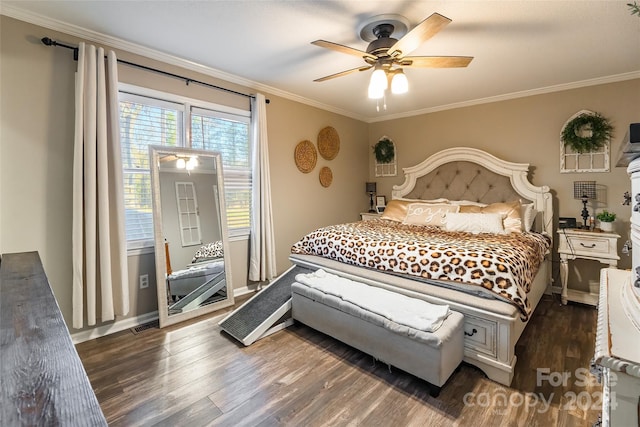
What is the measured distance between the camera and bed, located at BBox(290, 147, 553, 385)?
1.99m

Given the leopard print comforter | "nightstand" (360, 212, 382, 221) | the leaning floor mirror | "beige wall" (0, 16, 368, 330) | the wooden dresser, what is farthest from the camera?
"nightstand" (360, 212, 382, 221)

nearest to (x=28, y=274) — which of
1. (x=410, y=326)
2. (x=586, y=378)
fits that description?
(x=410, y=326)

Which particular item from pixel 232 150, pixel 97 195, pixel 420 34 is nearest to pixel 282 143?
pixel 232 150

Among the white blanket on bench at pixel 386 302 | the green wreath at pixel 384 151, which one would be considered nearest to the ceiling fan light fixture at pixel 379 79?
the white blanket on bench at pixel 386 302

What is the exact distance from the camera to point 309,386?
1939 millimetres

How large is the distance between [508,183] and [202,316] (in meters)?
3.91

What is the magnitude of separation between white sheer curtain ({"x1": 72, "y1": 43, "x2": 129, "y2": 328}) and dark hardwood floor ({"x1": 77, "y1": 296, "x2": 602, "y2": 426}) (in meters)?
0.42

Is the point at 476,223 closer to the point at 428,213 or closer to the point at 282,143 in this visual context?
the point at 428,213

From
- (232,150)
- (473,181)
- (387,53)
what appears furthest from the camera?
(473,181)

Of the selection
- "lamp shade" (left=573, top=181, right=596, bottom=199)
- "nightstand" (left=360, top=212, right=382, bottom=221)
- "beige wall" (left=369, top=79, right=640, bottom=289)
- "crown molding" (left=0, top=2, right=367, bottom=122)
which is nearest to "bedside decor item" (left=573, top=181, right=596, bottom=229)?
"lamp shade" (left=573, top=181, right=596, bottom=199)

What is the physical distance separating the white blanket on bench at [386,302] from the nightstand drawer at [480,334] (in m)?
0.21

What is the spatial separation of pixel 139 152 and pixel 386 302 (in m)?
2.57

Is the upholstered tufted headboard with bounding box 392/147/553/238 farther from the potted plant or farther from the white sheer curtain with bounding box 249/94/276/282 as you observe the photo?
the white sheer curtain with bounding box 249/94/276/282

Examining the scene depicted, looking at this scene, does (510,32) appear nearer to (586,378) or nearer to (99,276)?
(586,378)
